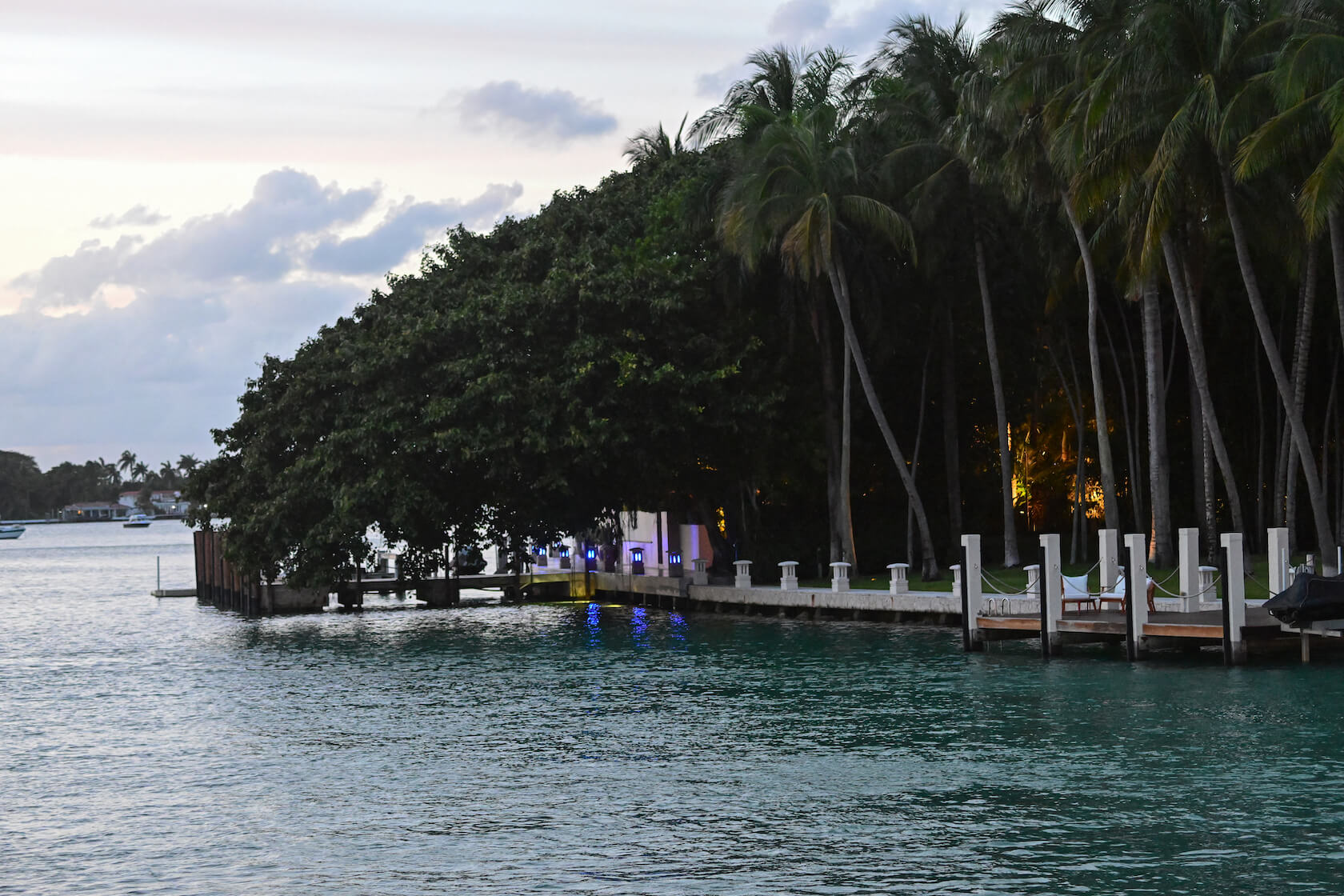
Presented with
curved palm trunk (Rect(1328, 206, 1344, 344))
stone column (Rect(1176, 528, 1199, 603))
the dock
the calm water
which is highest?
curved palm trunk (Rect(1328, 206, 1344, 344))

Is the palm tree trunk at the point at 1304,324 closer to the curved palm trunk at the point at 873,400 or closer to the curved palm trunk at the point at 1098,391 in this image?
the curved palm trunk at the point at 1098,391

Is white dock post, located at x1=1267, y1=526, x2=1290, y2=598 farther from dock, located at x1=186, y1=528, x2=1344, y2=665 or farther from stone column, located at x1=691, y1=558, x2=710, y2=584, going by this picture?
stone column, located at x1=691, y1=558, x2=710, y2=584

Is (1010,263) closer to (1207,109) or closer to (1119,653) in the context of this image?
(1207,109)

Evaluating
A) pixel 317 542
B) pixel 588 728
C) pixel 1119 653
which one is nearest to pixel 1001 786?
pixel 588 728

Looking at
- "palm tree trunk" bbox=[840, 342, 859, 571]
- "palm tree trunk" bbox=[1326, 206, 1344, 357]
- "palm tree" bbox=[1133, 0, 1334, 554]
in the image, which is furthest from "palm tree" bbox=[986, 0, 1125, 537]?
"palm tree trunk" bbox=[840, 342, 859, 571]

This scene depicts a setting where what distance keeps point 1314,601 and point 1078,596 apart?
6637 millimetres

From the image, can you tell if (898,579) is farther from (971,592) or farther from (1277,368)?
(1277,368)

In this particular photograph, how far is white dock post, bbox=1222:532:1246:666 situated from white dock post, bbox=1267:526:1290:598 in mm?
1887

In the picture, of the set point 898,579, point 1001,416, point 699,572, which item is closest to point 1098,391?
point 1001,416

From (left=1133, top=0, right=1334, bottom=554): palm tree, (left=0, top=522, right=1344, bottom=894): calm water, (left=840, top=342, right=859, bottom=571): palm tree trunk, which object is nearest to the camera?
(left=0, top=522, right=1344, bottom=894): calm water

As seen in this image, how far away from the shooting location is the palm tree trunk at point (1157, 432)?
42.1 m

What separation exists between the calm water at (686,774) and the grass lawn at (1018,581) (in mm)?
3401

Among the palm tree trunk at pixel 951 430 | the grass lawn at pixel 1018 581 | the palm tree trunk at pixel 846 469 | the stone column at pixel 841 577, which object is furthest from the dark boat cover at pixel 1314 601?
the palm tree trunk at pixel 951 430

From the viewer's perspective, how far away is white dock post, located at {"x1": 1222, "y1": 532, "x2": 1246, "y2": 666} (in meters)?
29.7
